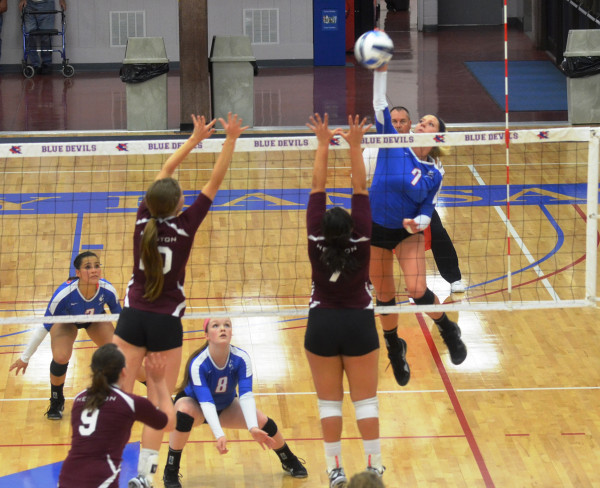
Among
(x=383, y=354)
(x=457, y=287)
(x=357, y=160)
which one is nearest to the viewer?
(x=357, y=160)

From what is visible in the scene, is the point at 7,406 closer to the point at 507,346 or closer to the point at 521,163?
the point at 507,346

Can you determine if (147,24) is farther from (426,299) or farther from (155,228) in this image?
(155,228)

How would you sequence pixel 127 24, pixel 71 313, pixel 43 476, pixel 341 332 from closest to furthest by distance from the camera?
pixel 341 332
pixel 43 476
pixel 71 313
pixel 127 24

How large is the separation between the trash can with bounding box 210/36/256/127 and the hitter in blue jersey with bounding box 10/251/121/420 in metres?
9.91

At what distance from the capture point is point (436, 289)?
1084 centimetres

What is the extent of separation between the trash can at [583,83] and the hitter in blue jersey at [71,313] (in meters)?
11.6

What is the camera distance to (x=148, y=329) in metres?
6.14

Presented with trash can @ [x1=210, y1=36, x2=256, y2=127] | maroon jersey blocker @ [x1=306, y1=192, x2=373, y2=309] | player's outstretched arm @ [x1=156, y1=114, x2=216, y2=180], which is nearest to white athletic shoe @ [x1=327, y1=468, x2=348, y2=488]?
maroon jersey blocker @ [x1=306, y1=192, x2=373, y2=309]

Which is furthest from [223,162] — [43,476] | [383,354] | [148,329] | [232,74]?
[232,74]

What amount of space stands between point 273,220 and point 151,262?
6.84 meters

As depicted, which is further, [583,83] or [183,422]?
[583,83]

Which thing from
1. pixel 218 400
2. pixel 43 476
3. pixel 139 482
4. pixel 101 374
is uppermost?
→ pixel 101 374

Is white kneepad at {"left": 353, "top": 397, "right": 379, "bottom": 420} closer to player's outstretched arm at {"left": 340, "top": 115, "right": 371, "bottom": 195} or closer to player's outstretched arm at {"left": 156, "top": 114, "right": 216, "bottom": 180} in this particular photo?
player's outstretched arm at {"left": 340, "top": 115, "right": 371, "bottom": 195}

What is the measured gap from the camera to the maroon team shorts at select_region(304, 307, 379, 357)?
20.0 ft
